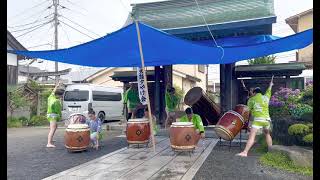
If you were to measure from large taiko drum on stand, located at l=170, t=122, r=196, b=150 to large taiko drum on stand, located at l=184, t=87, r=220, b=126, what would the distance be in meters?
2.89

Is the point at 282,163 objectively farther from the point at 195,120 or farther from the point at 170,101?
the point at 170,101

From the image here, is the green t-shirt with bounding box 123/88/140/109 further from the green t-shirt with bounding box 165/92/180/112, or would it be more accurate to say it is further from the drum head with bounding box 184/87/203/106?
the drum head with bounding box 184/87/203/106

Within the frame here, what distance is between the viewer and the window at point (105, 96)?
17661mm

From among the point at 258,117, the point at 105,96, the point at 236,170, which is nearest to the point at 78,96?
the point at 105,96

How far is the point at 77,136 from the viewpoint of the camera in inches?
310

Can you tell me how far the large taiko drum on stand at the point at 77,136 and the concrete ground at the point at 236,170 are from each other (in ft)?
10.6

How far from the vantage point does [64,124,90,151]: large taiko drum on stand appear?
7844 mm

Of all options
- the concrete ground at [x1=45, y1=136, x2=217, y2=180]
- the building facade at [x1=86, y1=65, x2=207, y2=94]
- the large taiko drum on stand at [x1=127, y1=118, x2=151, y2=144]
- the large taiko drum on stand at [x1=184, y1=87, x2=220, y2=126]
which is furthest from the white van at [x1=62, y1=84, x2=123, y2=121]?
the concrete ground at [x1=45, y1=136, x2=217, y2=180]

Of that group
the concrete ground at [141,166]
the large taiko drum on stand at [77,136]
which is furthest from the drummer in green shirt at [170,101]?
the large taiko drum on stand at [77,136]

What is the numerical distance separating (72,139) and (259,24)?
7034 millimetres

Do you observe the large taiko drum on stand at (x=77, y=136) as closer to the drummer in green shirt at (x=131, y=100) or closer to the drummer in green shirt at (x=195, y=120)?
the drummer in green shirt at (x=195, y=120)

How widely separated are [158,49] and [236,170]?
3468 mm

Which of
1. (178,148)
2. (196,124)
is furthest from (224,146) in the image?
(178,148)
